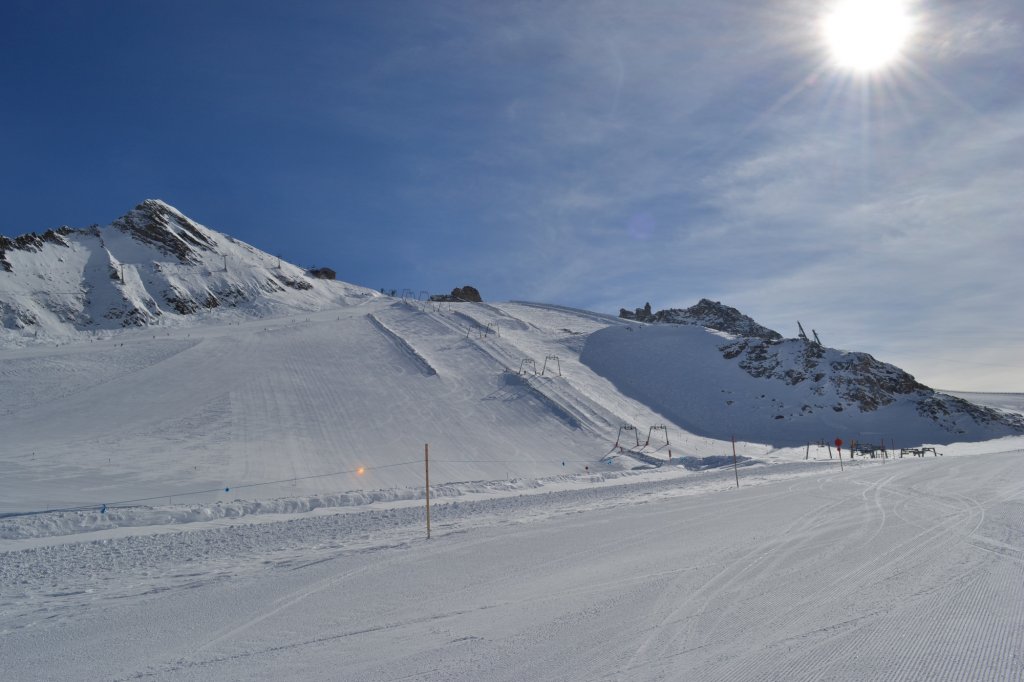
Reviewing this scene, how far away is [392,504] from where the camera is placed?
16.1 m

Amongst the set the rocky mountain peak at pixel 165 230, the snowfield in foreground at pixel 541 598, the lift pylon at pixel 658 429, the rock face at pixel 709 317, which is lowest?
the snowfield in foreground at pixel 541 598

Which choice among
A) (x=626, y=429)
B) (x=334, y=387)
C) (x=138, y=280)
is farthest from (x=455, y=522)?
(x=138, y=280)

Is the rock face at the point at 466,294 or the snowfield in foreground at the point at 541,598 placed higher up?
the rock face at the point at 466,294

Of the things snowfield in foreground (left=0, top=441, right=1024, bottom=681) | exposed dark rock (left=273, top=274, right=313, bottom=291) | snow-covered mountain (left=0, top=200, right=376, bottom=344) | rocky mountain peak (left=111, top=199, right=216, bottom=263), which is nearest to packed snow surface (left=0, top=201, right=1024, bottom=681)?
snowfield in foreground (left=0, top=441, right=1024, bottom=681)

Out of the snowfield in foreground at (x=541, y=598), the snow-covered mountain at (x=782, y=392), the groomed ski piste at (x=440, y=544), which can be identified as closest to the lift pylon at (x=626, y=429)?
the groomed ski piste at (x=440, y=544)

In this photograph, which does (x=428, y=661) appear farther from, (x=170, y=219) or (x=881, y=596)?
(x=170, y=219)

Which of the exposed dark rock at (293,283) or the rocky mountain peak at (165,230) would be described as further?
the exposed dark rock at (293,283)

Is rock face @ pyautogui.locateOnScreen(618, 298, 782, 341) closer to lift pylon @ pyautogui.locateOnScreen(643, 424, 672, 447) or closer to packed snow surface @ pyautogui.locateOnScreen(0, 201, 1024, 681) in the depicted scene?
packed snow surface @ pyautogui.locateOnScreen(0, 201, 1024, 681)

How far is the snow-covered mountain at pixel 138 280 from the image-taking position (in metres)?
44.7

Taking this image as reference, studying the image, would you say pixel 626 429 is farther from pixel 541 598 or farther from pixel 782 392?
pixel 541 598

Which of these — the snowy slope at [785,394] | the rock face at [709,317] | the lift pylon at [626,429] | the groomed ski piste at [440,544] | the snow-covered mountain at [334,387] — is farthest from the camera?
the rock face at [709,317]

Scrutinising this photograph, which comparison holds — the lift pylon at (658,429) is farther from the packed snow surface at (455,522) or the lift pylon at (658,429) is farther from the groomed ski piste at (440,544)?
the groomed ski piste at (440,544)

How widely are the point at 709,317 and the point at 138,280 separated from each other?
6865 centimetres

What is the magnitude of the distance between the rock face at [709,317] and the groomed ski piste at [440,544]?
167ft
